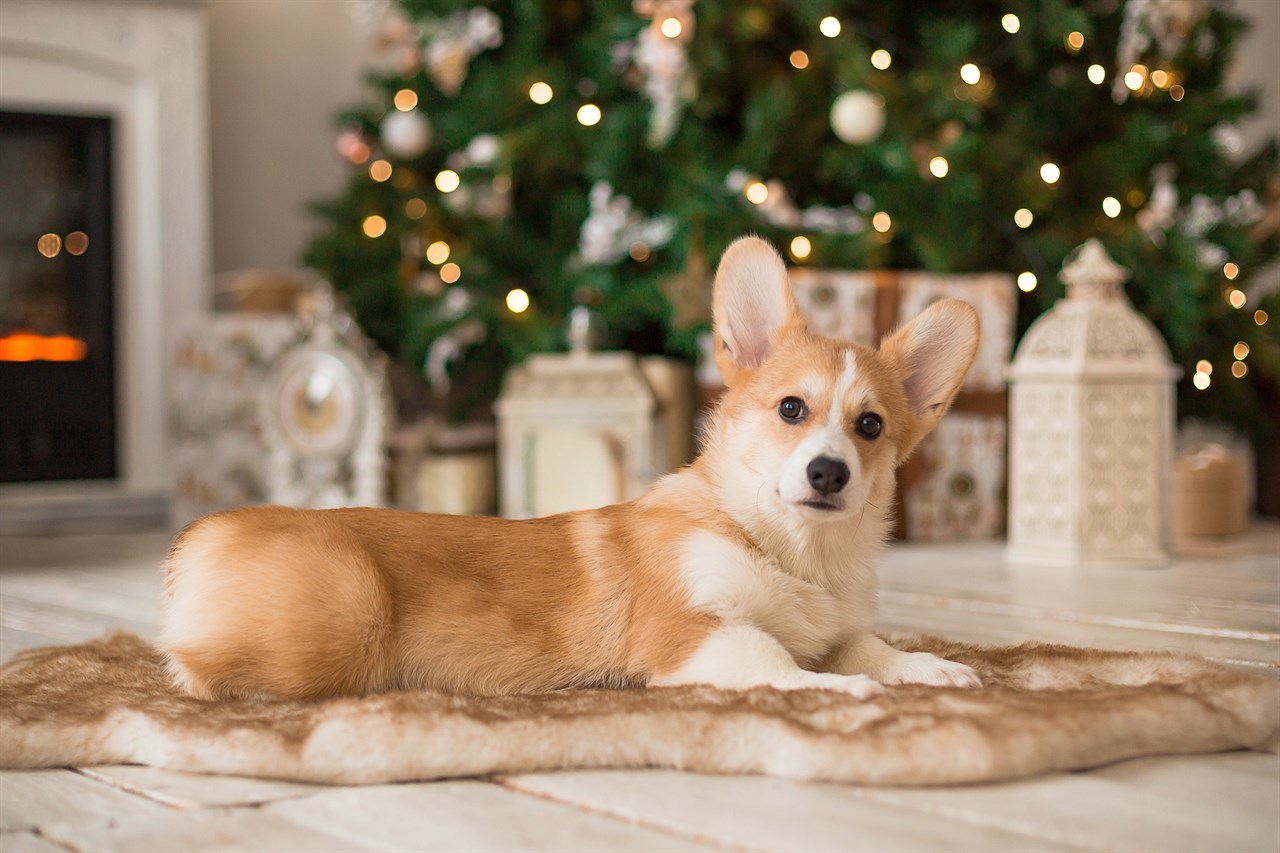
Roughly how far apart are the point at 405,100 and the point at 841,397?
122 inches

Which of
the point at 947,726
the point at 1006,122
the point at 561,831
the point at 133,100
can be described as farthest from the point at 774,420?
the point at 133,100

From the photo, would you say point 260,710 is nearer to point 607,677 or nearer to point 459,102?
point 607,677

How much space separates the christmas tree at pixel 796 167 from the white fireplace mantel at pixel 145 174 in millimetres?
1148

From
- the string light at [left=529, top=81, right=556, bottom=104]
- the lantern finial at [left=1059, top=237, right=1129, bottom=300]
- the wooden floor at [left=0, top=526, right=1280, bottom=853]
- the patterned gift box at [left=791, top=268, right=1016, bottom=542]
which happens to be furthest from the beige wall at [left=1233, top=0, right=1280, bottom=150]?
the wooden floor at [left=0, top=526, right=1280, bottom=853]

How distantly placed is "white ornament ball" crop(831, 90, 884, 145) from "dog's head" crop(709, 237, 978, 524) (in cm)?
195

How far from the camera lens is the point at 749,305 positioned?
1.74 m

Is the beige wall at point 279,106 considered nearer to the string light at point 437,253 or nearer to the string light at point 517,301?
the string light at point 437,253

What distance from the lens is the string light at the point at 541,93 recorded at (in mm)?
3936

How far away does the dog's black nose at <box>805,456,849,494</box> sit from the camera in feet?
4.91

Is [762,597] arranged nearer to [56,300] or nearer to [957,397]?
[957,397]

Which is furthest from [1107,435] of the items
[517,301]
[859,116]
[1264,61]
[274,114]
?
[274,114]

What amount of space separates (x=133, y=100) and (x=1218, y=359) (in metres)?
4.10

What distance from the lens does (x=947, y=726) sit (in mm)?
1237

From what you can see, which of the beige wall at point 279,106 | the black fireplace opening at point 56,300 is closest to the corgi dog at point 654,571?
the black fireplace opening at point 56,300
